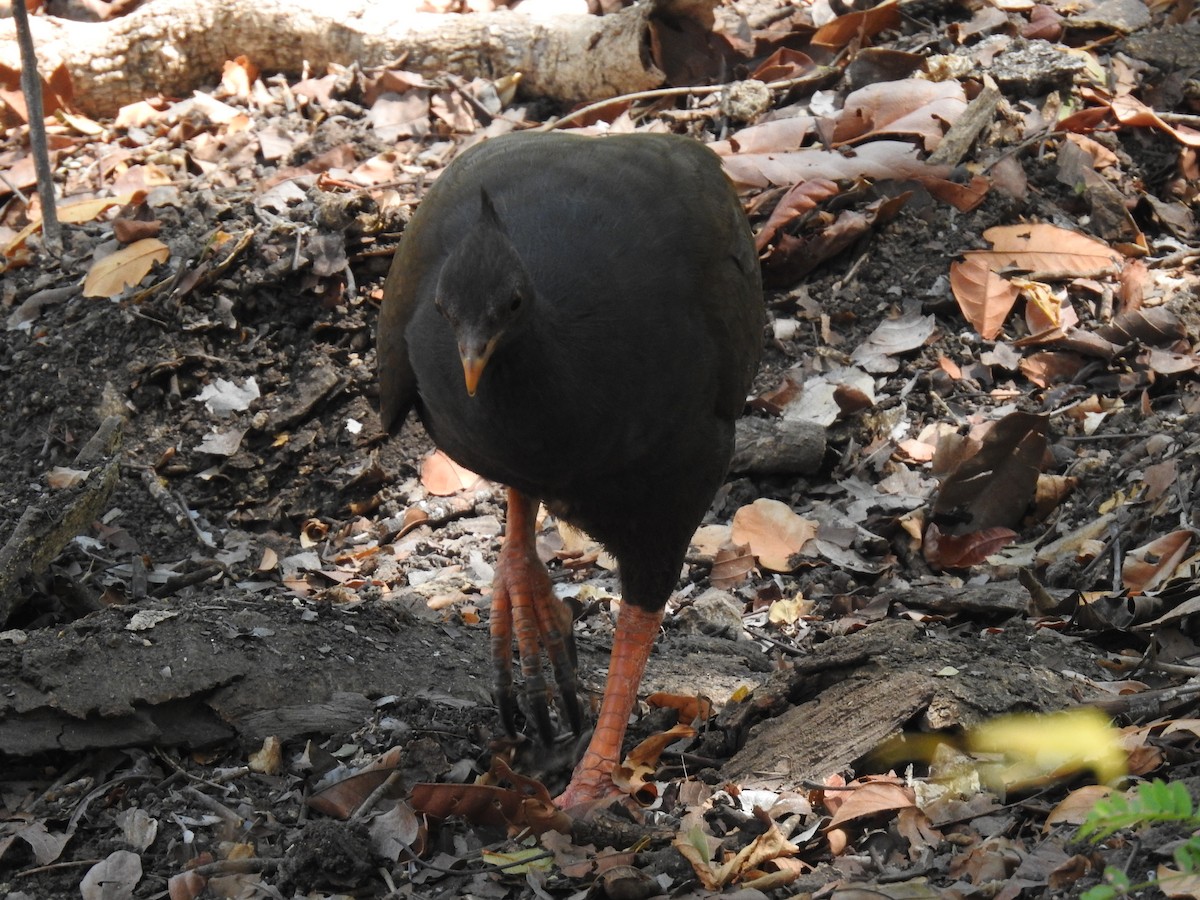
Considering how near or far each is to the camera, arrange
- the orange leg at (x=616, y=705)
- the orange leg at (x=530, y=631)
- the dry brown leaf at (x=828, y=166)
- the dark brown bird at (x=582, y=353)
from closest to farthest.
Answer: the dark brown bird at (x=582, y=353), the orange leg at (x=616, y=705), the orange leg at (x=530, y=631), the dry brown leaf at (x=828, y=166)

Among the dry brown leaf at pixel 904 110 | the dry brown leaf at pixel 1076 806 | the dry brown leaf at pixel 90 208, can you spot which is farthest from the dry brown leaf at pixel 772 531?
the dry brown leaf at pixel 90 208

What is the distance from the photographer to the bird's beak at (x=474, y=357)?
11.3 feet

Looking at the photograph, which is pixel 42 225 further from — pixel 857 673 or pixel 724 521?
pixel 857 673

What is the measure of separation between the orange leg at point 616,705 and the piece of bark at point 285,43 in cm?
468

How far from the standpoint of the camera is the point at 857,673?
4.19m

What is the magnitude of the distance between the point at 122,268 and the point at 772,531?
3553 millimetres

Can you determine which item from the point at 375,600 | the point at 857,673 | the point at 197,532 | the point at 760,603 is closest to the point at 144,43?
the point at 197,532

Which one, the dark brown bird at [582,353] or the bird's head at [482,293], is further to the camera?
the dark brown bird at [582,353]

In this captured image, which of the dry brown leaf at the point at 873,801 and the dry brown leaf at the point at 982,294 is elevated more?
the dry brown leaf at the point at 873,801

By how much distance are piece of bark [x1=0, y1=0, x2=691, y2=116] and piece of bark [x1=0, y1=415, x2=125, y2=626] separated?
4.33 metres

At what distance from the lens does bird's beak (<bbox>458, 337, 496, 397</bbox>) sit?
3.46 meters

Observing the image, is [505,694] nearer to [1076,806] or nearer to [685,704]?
[685,704]

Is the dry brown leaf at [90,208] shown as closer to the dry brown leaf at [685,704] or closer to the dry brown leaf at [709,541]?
the dry brown leaf at [709,541]

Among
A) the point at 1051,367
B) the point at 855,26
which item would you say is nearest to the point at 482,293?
the point at 1051,367
